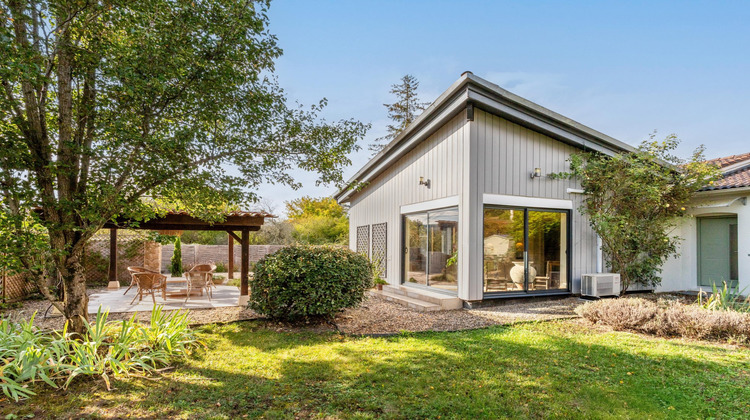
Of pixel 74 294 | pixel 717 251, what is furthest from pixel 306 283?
pixel 717 251

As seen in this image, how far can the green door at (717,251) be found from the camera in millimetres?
9367

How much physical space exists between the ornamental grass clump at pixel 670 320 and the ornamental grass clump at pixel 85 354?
6721 mm

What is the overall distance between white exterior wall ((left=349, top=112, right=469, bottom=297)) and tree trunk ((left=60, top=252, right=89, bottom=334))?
6.63 meters

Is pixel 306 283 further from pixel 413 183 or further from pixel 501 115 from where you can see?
pixel 501 115

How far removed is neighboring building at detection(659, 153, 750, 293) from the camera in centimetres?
895

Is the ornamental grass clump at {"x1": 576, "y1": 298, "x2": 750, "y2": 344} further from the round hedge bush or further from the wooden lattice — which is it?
the wooden lattice

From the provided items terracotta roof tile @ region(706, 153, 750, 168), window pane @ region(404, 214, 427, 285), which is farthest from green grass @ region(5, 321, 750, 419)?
terracotta roof tile @ region(706, 153, 750, 168)

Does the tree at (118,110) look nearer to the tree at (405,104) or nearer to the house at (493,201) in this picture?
the house at (493,201)

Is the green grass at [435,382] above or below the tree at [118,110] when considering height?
below

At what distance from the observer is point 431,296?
839cm

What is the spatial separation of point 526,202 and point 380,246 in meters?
4.99

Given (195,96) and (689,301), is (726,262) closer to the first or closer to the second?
(689,301)

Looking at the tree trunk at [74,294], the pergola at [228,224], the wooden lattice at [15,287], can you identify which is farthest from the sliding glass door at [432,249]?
the wooden lattice at [15,287]

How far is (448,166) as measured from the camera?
340 inches
